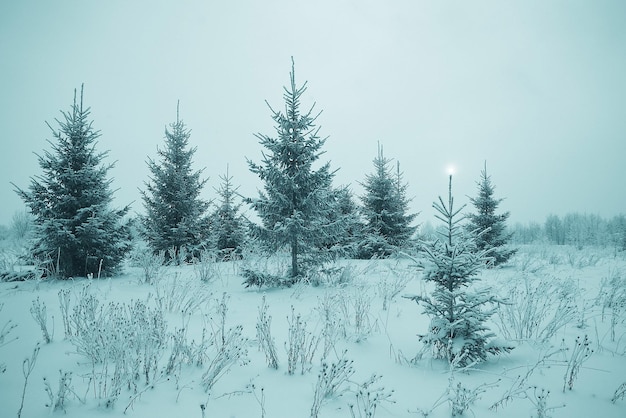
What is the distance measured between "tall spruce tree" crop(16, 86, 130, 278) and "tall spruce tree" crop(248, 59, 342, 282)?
4.56m

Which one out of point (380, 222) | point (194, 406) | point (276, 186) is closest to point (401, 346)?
point (194, 406)

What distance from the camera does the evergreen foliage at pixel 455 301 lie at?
3293 mm

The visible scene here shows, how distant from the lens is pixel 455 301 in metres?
3.45

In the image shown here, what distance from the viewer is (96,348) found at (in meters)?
2.96

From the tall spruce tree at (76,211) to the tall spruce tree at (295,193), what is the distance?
4.56 metres

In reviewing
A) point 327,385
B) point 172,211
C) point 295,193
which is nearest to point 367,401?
point 327,385

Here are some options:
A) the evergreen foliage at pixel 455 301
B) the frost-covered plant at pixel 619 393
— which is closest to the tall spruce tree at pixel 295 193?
the evergreen foliage at pixel 455 301

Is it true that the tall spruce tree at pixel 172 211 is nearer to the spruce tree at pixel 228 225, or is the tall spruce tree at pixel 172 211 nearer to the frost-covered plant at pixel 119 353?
the spruce tree at pixel 228 225

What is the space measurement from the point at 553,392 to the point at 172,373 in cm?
376

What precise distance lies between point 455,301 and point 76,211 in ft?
30.2

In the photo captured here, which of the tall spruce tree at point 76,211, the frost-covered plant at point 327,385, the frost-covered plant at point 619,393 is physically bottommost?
the frost-covered plant at point 619,393

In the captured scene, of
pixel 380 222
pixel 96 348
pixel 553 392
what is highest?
pixel 380 222

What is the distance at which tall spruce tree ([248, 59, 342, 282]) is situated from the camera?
22.7 ft

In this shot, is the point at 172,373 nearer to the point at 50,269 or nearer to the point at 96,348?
the point at 96,348
